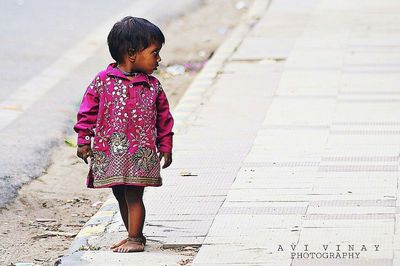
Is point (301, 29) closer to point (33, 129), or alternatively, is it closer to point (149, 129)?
point (33, 129)

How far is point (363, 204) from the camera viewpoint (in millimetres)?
6688

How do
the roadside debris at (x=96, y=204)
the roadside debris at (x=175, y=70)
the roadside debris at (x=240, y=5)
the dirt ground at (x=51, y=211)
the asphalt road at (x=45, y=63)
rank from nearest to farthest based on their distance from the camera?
the dirt ground at (x=51, y=211)
the roadside debris at (x=96, y=204)
the asphalt road at (x=45, y=63)
the roadside debris at (x=175, y=70)
the roadside debris at (x=240, y=5)

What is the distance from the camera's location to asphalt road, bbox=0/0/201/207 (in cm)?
873

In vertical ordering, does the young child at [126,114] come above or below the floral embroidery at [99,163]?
above

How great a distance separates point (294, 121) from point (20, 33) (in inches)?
215

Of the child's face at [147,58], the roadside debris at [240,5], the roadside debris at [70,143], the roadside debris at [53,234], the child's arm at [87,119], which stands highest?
the child's face at [147,58]

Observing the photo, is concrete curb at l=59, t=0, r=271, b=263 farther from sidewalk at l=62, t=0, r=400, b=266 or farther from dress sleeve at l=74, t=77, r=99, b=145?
dress sleeve at l=74, t=77, r=99, b=145

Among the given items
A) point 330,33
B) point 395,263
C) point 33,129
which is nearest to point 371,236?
point 395,263

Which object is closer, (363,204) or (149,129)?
(149,129)

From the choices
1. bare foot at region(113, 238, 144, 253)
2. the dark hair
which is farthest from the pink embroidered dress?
bare foot at region(113, 238, 144, 253)

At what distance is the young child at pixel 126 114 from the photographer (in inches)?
235

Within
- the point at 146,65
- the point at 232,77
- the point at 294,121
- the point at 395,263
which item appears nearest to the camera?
the point at 395,263

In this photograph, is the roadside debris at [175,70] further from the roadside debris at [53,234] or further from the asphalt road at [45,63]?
the roadside debris at [53,234]

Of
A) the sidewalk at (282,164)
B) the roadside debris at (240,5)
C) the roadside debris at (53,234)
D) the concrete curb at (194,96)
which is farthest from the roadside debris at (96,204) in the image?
the roadside debris at (240,5)
